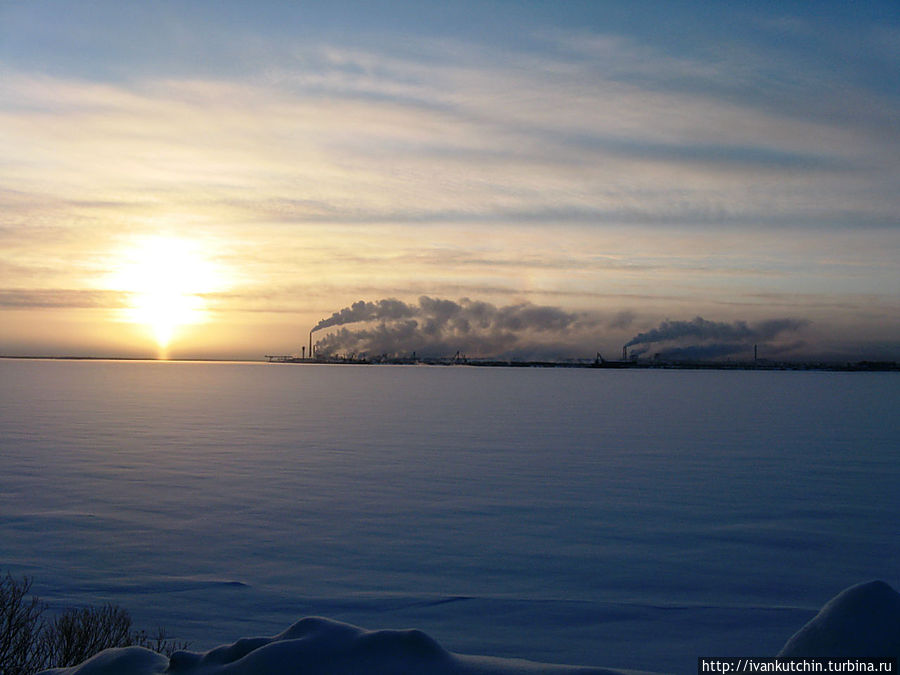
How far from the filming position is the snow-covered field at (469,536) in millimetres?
11016

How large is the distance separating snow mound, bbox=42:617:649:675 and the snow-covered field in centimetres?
11

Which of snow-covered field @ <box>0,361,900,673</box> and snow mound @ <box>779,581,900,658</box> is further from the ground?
snow mound @ <box>779,581,900,658</box>

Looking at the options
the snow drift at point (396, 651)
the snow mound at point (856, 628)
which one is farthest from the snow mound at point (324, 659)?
the snow mound at point (856, 628)

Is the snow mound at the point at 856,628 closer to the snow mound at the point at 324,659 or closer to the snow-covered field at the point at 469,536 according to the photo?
the snow mound at the point at 324,659

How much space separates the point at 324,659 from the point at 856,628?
2996 millimetres

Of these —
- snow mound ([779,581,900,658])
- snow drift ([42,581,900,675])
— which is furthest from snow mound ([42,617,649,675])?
snow mound ([779,581,900,658])

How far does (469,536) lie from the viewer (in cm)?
1562

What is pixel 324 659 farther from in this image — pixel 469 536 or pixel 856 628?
pixel 469 536

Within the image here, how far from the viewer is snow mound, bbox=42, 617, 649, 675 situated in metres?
4.67

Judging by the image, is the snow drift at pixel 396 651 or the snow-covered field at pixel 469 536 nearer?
the snow drift at pixel 396 651

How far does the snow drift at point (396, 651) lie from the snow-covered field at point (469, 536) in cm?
13

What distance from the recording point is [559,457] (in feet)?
90.6

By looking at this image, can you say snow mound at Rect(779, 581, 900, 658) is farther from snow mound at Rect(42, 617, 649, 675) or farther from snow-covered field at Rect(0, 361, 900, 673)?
snow-covered field at Rect(0, 361, 900, 673)

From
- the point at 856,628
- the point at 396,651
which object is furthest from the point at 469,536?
the point at 856,628
